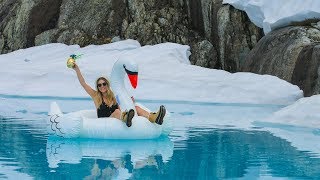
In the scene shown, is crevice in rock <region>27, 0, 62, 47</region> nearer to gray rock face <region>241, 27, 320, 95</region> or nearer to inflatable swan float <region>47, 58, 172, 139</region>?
gray rock face <region>241, 27, 320, 95</region>

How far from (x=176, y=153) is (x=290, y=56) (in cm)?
1185

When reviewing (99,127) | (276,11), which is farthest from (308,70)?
(99,127)

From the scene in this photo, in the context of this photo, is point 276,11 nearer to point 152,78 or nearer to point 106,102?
point 152,78

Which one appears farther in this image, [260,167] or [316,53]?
[316,53]

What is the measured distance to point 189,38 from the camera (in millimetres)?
27812

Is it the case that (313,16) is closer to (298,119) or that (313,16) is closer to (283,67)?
(283,67)

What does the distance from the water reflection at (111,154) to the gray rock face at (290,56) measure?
9.31 metres

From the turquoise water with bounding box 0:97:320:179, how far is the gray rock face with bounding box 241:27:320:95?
5656 mm

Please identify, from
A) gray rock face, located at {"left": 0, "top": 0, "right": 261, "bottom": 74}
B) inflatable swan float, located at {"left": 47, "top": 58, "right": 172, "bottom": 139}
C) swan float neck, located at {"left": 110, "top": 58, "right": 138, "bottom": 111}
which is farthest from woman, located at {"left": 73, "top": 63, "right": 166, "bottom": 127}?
gray rock face, located at {"left": 0, "top": 0, "right": 261, "bottom": 74}

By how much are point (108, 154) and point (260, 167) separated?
222 cm

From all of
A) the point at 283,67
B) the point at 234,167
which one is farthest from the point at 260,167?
the point at 283,67

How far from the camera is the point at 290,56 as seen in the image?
19.7 meters

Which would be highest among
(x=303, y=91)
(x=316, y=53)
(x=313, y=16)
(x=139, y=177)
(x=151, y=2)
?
(x=151, y=2)

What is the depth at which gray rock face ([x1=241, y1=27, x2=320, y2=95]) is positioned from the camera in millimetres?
18672
